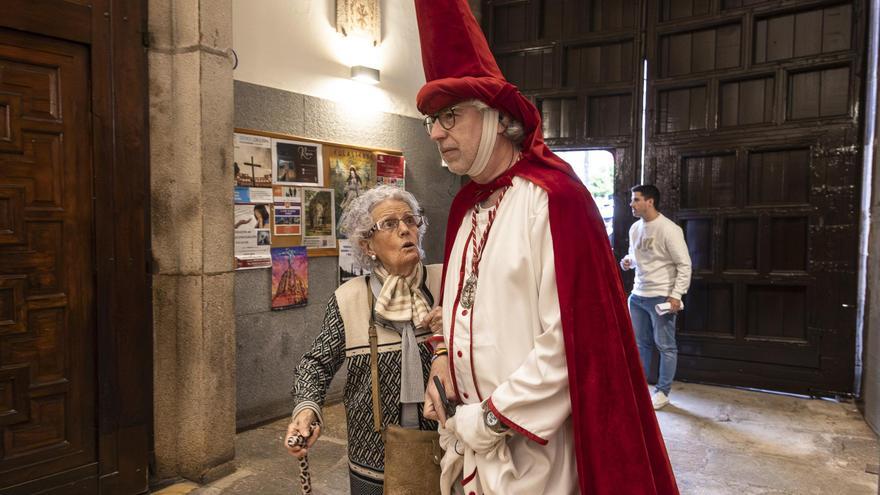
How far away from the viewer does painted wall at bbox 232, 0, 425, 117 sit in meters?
4.11

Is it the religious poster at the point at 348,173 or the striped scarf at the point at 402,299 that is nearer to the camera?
the striped scarf at the point at 402,299

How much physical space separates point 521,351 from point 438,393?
0.99 ft

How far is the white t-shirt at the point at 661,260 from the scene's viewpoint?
4781mm

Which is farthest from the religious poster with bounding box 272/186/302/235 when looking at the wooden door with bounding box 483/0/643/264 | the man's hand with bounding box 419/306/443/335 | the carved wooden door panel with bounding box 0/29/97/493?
the wooden door with bounding box 483/0/643/264

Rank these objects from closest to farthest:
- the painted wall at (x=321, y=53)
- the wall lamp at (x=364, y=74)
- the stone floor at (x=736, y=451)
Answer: the stone floor at (x=736, y=451) → the painted wall at (x=321, y=53) → the wall lamp at (x=364, y=74)

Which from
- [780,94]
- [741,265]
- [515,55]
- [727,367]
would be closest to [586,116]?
[515,55]

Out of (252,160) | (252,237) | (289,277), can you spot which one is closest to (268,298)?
(289,277)

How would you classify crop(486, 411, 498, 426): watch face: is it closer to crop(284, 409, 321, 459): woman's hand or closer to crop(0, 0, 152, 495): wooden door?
crop(284, 409, 321, 459): woman's hand

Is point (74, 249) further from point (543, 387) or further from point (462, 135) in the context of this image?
point (543, 387)

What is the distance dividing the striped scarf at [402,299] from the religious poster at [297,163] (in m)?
2.61

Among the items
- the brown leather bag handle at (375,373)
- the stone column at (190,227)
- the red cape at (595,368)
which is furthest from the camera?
the stone column at (190,227)

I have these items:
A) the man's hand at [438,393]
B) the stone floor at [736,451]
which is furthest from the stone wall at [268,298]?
the man's hand at [438,393]

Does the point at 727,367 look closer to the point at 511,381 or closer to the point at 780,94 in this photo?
the point at 780,94

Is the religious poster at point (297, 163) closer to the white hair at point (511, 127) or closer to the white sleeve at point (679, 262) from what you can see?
the white sleeve at point (679, 262)
